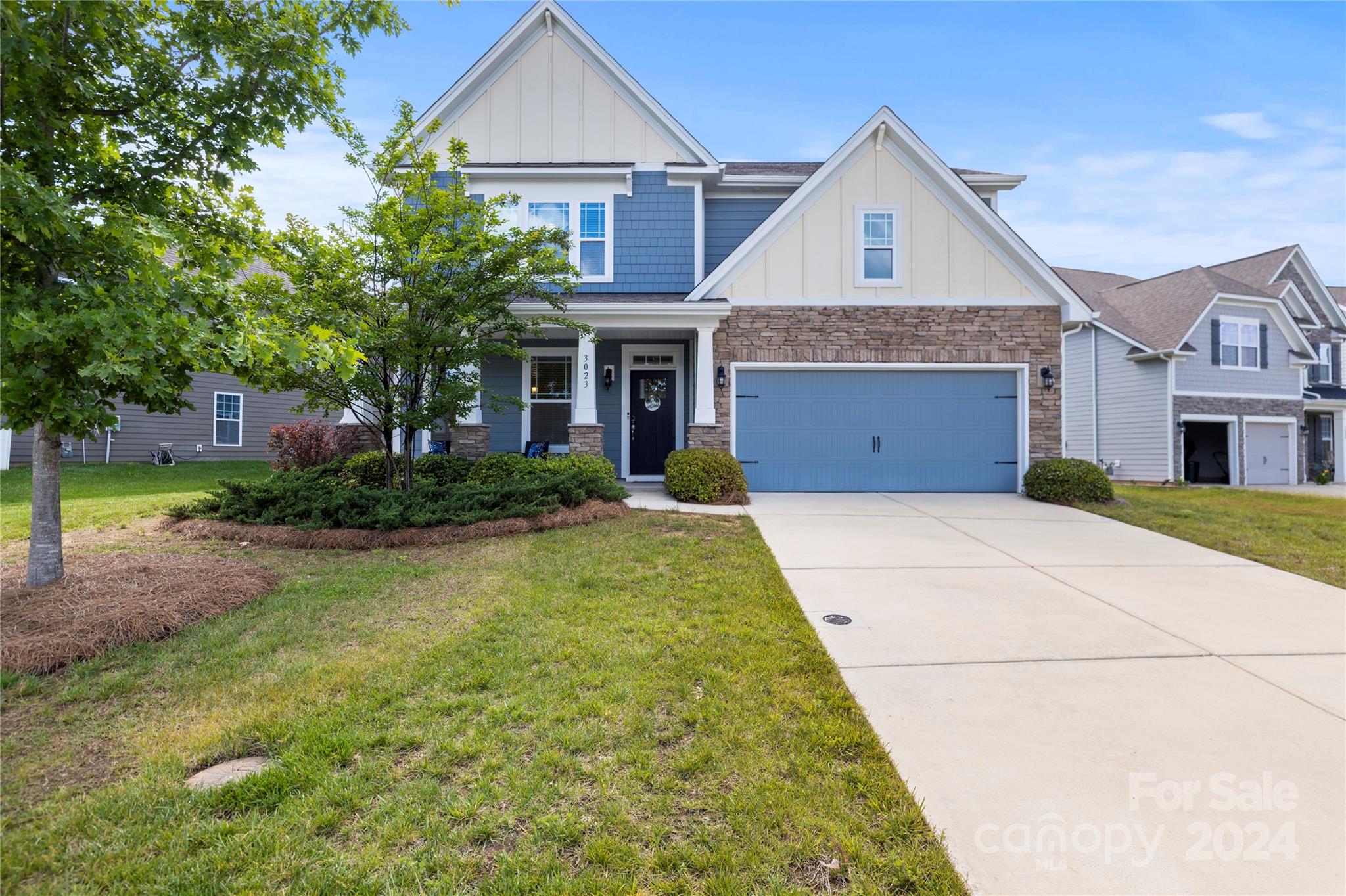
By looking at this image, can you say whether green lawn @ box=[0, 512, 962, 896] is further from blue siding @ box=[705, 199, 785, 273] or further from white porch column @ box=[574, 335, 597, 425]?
blue siding @ box=[705, 199, 785, 273]

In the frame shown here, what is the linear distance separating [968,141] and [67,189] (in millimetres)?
16767

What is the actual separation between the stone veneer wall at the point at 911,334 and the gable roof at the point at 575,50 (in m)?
3.61

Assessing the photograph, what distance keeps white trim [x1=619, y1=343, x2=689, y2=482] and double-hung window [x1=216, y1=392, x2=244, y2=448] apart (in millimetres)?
14011

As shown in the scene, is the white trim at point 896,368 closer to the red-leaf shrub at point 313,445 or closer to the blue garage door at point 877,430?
the blue garage door at point 877,430

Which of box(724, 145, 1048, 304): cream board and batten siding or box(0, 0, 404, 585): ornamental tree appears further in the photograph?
box(724, 145, 1048, 304): cream board and batten siding

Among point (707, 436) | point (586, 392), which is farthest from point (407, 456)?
point (707, 436)

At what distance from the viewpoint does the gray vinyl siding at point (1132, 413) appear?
16.4 m

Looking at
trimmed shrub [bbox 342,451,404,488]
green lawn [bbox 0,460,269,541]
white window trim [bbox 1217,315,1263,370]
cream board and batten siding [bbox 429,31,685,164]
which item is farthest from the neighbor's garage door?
green lawn [bbox 0,460,269,541]

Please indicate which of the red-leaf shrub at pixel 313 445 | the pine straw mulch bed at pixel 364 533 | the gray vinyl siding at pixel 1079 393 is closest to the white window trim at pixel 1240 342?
the gray vinyl siding at pixel 1079 393

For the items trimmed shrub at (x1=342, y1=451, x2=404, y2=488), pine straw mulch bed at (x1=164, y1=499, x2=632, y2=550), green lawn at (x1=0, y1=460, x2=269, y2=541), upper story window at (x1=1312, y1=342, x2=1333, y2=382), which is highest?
upper story window at (x1=1312, y1=342, x2=1333, y2=382)

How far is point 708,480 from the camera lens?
29.9 feet

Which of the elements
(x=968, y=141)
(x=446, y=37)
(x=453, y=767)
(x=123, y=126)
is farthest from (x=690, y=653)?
(x=968, y=141)

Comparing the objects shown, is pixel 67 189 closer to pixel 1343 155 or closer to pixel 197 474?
pixel 197 474

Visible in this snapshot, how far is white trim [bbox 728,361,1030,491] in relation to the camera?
10.4 meters
